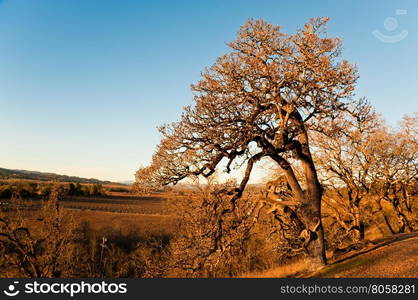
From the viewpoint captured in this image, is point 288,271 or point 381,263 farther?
point 288,271

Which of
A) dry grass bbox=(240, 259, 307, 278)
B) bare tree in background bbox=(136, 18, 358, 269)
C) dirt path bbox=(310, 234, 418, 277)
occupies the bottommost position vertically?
dry grass bbox=(240, 259, 307, 278)

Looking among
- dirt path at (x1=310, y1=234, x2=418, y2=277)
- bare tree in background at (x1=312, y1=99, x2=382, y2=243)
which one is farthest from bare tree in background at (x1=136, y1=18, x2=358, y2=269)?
bare tree in background at (x1=312, y1=99, x2=382, y2=243)

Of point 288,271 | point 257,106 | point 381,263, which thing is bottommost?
point 288,271

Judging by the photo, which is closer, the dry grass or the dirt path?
the dirt path

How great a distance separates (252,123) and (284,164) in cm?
279

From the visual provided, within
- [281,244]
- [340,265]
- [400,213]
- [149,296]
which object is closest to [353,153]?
[400,213]

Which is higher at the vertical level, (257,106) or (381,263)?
(257,106)

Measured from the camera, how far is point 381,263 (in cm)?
1198

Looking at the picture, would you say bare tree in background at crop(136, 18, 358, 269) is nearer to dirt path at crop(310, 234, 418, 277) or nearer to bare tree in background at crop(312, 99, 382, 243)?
dirt path at crop(310, 234, 418, 277)

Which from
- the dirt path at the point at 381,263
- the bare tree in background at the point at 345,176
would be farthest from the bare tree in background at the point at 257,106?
the bare tree in background at the point at 345,176

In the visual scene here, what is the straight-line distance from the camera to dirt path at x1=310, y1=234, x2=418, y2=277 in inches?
425

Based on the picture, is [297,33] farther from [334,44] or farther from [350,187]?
[350,187]

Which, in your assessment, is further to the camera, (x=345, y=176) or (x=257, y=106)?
(x=345, y=176)

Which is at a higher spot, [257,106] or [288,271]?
[257,106]
